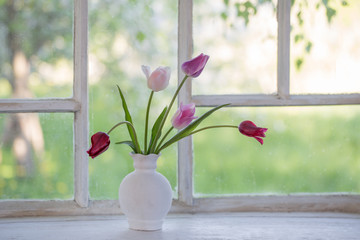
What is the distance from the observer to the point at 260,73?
197cm

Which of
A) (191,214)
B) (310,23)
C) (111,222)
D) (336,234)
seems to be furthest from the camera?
(310,23)

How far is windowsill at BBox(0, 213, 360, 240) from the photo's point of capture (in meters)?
1.56

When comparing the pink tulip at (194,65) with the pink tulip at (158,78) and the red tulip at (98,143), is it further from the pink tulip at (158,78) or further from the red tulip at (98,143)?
the red tulip at (98,143)

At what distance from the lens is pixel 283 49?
1.92 metres

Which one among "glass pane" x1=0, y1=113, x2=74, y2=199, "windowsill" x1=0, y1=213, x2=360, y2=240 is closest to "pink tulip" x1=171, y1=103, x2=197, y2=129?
"windowsill" x1=0, y1=213, x2=360, y2=240

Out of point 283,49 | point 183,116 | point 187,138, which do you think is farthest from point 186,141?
point 283,49

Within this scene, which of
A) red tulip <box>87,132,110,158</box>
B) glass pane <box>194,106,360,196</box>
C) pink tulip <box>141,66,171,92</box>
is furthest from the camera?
glass pane <box>194,106,360,196</box>

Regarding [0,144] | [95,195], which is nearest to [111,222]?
[95,195]

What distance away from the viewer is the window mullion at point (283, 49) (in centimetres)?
191

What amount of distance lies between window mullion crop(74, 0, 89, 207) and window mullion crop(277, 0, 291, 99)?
75 cm

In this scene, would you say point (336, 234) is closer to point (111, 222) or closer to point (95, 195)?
point (111, 222)

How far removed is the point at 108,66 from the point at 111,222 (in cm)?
60

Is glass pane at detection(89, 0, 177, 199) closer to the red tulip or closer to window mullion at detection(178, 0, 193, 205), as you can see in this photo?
window mullion at detection(178, 0, 193, 205)

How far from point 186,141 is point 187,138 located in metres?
0.01
